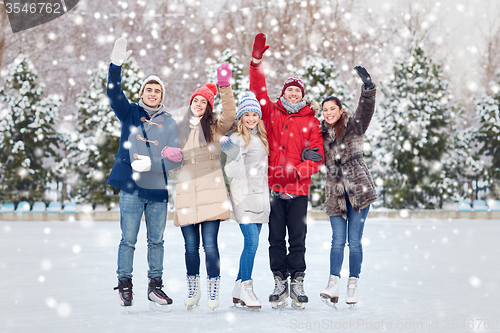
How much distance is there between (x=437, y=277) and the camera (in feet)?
18.3

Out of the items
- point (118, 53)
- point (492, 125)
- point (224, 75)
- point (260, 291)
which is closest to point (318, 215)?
point (492, 125)

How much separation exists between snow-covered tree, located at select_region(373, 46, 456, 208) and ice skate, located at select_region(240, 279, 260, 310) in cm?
1234

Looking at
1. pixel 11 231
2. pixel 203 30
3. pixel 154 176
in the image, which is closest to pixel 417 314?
pixel 154 176

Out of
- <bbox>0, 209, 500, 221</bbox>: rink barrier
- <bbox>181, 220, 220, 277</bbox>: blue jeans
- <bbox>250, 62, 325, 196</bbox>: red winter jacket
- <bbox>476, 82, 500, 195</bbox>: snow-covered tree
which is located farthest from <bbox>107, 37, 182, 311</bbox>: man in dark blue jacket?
<bbox>476, 82, 500, 195</bbox>: snow-covered tree

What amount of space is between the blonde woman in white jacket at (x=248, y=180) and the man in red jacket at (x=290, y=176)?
0.35ft

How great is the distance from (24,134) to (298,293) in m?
14.6

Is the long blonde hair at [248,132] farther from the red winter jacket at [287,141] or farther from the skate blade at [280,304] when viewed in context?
the skate blade at [280,304]

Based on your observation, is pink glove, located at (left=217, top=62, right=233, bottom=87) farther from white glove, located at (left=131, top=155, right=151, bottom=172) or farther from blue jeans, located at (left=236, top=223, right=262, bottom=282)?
blue jeans, located at (left=236, top=223, right=262, bottom=282)

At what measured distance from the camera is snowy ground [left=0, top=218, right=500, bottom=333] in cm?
367

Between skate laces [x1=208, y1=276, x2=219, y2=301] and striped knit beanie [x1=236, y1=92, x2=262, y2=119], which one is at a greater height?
striped knit beanie [x1=236, y1=92, x2=262, y2=119]

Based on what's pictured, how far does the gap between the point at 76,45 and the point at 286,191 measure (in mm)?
25464

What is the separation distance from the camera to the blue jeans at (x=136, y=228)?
4113mm

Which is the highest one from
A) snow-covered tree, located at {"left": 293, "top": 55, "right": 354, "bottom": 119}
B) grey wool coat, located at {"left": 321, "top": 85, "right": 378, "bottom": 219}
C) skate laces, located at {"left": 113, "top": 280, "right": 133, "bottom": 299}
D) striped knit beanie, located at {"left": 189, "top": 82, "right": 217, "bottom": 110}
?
snow-covered tree, located at {"left": 293, "top": 55, "right": 354, "bottom": 119}

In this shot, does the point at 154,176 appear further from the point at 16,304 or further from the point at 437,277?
the point at 437,277
